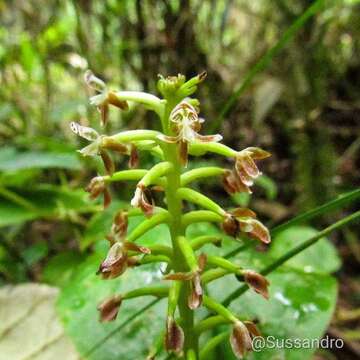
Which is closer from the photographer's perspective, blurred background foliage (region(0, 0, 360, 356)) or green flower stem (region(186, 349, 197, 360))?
green flower stem (region(186, 349, 197, 360))

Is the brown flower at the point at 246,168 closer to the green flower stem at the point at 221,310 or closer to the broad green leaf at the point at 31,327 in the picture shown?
the green flower stem at the point at 221,310

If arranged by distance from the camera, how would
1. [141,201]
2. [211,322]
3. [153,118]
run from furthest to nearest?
[153,118] < [211,322] < [141,201]

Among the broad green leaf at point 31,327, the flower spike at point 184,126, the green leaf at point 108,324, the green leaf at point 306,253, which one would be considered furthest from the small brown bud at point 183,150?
the green leaf at point 306,253

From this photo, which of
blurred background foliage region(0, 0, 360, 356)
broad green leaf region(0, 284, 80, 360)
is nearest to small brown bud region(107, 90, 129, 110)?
broad green leaf region(0, 284, 80, 360)

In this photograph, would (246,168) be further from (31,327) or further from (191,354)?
(31,327)

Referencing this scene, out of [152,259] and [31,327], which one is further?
[31,327]

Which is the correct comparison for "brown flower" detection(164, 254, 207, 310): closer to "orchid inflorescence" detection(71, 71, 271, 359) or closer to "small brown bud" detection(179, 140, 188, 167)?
"orchid inflorescence" detection(71, 71, 271, 359)

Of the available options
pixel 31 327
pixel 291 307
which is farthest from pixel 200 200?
pixel 31 327
